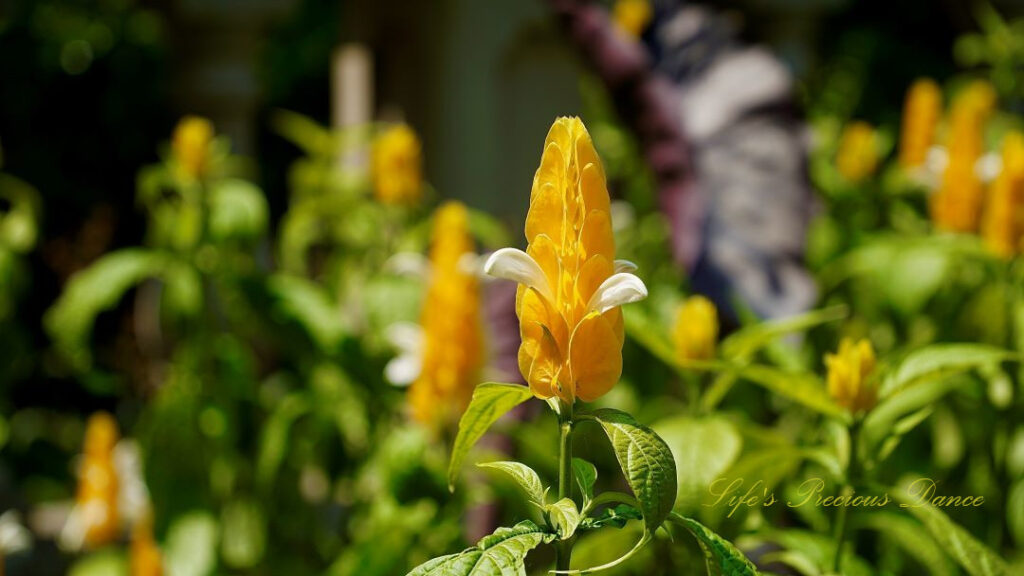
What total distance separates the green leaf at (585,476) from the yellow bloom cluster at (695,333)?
15.3 inches

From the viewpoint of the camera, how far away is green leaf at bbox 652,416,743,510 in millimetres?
914

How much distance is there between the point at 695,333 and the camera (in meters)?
1.06

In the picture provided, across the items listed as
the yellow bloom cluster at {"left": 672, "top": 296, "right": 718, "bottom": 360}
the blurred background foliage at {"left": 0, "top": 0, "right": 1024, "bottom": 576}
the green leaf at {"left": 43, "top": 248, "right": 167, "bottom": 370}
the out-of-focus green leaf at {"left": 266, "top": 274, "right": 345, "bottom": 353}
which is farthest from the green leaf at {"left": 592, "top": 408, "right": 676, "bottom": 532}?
the green leaf at {"left": 43, "top": 248, "right": 167, "bottom": 370}

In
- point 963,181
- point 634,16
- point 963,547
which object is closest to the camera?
point 963,547

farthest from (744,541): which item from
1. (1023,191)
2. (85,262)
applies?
(85,262)

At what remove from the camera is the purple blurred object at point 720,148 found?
152 cm

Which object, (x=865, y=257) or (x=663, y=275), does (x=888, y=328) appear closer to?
(x=865, y=257)

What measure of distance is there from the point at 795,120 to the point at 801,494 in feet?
2.75

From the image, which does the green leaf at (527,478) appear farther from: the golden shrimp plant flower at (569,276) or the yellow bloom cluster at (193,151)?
the yellow bloom cluster at (193,151)

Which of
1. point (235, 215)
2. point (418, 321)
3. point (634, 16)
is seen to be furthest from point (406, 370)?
point (634, 16)

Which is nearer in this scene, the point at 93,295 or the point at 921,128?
the point at 93,295

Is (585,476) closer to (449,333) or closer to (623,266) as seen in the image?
(623,266)

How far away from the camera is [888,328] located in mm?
1739

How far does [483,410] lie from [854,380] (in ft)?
1.26
